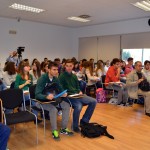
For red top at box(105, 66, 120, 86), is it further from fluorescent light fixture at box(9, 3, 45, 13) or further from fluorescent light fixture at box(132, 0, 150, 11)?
fluorescent light fixture at box(9, 3, 45, 13)

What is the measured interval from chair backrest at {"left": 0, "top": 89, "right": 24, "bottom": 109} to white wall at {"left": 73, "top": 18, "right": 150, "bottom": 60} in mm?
6074

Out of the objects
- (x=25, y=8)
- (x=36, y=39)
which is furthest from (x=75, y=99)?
(x=36, y=39)

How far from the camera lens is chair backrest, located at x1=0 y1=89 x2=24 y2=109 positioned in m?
3.14

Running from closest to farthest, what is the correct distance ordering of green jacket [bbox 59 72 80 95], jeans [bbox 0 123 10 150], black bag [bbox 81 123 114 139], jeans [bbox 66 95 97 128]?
jeans [bbox 0 123 10 150] → black bag [bbox 81 123 114 139] → jeans [bbox 66 95 97 128] → green jacket [bbox 59 72 80 95]

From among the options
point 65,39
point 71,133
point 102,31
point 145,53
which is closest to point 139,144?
point 71,133

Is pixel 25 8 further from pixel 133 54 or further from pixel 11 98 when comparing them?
pixel 133 54

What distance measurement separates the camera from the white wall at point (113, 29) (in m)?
7.86

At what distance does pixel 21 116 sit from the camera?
2.96 metres

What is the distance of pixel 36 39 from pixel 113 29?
3502 millimetres

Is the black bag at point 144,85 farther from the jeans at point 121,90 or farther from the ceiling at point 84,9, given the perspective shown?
the ceiling at point 84,9

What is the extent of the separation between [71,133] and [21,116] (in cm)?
96

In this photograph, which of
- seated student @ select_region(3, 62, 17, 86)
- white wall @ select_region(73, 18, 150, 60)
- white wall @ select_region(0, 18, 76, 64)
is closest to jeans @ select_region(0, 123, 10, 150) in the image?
seated student @ select_region(3, 62, 17, 86)

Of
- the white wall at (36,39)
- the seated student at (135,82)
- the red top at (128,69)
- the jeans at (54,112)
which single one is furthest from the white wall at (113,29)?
the jeans at (54,112)

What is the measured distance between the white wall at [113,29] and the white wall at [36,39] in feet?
1.44
